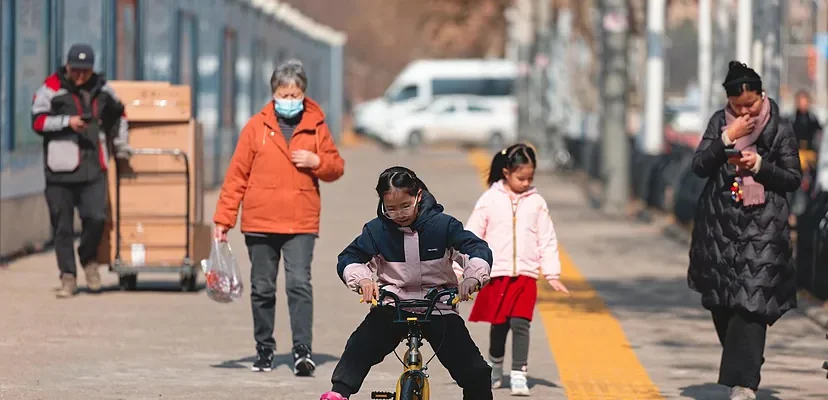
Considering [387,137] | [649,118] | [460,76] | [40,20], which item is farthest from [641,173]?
[460,76]

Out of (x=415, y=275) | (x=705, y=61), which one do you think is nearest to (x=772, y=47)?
(x=415, y=275)

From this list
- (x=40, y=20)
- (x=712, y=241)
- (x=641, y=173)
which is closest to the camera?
(x=712, y=241)

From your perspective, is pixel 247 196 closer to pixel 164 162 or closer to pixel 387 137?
pixel 164 162

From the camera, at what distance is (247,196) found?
385 inches

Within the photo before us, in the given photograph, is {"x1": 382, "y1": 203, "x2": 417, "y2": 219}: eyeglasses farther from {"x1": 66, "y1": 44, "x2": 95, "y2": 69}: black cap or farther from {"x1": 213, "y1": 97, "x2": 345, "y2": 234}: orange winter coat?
{"x1": 66, "y1": 44, "x2": 95, "y2": 69}: black cap

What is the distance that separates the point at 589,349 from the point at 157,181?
4.17 m

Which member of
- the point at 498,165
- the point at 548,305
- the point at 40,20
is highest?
the point at 40,20

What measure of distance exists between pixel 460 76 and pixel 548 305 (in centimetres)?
4713

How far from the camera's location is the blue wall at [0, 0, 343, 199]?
1714cm

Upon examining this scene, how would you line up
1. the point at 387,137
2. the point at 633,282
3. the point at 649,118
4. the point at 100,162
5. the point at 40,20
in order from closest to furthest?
the point at 100,162
the point at 633,282
the point at 40,20
the point at 649,118
the point at 387,137

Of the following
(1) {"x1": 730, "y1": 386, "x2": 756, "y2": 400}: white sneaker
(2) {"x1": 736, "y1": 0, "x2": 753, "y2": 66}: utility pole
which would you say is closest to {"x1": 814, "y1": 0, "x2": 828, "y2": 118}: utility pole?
(2) {"x1": 736, "y1": 0, "x2": 753, "y2": 66}: utility pole

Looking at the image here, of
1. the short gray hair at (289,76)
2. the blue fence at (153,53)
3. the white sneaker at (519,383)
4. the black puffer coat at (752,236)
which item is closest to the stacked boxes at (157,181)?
the blue fence at (153,53)

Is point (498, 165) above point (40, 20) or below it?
below

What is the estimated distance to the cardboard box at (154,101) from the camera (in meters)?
13.7
